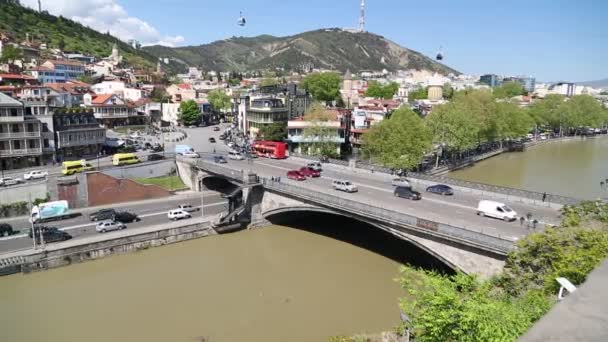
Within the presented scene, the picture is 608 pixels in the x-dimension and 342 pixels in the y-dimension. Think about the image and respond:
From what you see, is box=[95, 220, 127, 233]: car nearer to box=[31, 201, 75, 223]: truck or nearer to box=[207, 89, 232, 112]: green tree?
box=[31, 201, 75, 223]: truck

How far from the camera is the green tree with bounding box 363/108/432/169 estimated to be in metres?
44.3

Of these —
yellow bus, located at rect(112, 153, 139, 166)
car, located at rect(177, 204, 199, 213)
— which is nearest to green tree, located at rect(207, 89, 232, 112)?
yellow bus, located at rect(112, 153, 139, 166)

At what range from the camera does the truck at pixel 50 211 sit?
30.8 m

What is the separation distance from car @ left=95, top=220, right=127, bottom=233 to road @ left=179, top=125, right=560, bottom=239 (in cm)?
1241

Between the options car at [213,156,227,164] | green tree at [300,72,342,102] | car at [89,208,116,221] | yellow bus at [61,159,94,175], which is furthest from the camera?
green tree at [300,72,342,102]

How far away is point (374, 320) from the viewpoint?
20391mm

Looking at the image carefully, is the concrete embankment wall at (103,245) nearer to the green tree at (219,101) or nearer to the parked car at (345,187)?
the parked car at (345,187)

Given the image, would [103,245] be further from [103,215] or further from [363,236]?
[363,236]

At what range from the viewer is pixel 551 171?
55.9 m

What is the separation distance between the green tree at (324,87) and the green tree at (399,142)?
1606 inches

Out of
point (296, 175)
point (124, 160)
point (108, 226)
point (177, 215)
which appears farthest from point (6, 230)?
point (296, 175)

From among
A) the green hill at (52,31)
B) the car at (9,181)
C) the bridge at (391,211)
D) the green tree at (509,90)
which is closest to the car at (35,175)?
the car at (9,181)

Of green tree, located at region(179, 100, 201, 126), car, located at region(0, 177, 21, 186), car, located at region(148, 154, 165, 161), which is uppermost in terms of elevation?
green tree, located at region(179, 100, 201, 126)

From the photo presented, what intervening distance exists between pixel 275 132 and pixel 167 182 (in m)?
20.3
